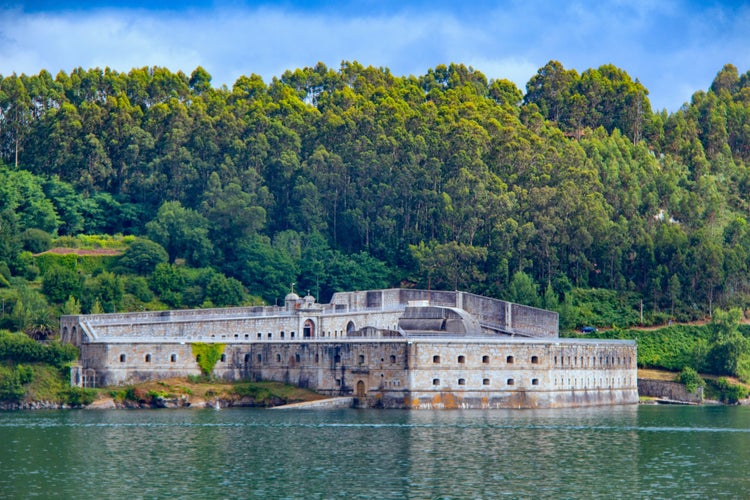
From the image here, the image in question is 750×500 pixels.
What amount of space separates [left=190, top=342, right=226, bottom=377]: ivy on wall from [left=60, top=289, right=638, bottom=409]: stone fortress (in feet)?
1.13

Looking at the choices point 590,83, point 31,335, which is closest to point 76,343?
point 31,335

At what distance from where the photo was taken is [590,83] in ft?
509

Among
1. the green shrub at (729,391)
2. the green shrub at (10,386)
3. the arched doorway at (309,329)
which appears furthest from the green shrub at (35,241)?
the green shrub at (729,391)

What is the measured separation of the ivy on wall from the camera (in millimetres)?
89750

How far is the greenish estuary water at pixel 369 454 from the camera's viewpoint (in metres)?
55.9

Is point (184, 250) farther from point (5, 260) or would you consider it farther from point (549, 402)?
point (549, 402)

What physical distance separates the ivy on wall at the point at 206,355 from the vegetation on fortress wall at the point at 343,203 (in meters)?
10.7

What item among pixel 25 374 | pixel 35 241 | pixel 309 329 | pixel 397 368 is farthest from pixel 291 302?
pixel 25 374

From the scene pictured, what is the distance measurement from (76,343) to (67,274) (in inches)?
482

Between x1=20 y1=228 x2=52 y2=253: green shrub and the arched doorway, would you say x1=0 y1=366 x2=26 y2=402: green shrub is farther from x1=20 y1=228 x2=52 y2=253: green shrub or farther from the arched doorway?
x1=20 y1=228 x2=52 y2=253: green shrub

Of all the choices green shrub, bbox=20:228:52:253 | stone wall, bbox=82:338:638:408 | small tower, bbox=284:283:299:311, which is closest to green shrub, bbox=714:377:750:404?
stone wall, bbox=82:338:638:408

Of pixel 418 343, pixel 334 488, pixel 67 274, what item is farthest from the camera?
pixel 67 274

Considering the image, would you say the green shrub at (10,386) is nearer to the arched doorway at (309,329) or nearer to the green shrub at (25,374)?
the green shrub at (25,374)

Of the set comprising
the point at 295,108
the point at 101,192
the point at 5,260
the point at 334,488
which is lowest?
the point at 334,488
